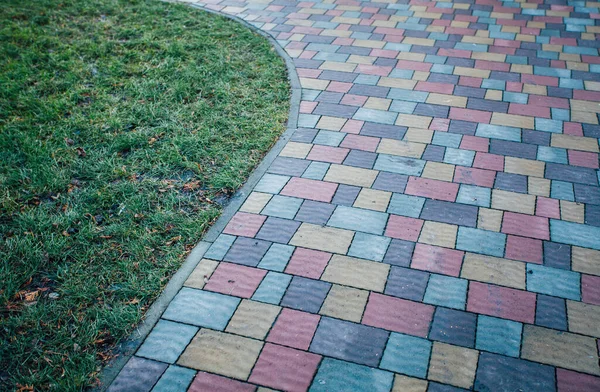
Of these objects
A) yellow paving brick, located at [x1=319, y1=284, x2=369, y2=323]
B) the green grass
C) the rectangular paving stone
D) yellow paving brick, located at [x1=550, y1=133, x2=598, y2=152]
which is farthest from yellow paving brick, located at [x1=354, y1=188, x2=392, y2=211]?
yellow paving brick, located at [x1=550, y1=133, x2=598, y2=152]

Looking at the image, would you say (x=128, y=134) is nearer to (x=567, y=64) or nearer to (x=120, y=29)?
(x=120, y=29)

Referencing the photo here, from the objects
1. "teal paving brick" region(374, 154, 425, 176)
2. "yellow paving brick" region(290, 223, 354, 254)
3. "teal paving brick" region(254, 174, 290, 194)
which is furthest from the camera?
"teal paving brick" region(374, 154, 425, 176)

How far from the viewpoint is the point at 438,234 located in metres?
2.87

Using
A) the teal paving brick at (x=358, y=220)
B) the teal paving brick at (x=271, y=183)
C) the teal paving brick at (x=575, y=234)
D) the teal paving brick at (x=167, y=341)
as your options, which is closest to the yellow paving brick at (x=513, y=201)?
the teal paving brick at (x=575, y=234)

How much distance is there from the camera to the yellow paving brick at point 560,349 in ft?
7.14

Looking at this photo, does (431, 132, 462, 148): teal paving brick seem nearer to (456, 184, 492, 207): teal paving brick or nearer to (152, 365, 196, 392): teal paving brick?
(456, 184, 492, 207): teal paving brick

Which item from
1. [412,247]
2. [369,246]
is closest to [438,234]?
[412,247]

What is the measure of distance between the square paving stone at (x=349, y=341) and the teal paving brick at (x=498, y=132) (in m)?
2.07

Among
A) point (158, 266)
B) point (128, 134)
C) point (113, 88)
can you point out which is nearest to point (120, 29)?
point (113, 88)

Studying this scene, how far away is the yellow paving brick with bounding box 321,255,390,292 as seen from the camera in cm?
258

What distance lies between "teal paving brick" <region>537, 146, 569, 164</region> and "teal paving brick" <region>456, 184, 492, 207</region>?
622mm

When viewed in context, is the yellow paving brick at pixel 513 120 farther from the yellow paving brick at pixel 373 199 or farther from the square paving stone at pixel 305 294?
the square paving stone at pixel 305 294

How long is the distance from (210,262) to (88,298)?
2.14 ft

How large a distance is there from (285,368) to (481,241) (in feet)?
4.52
